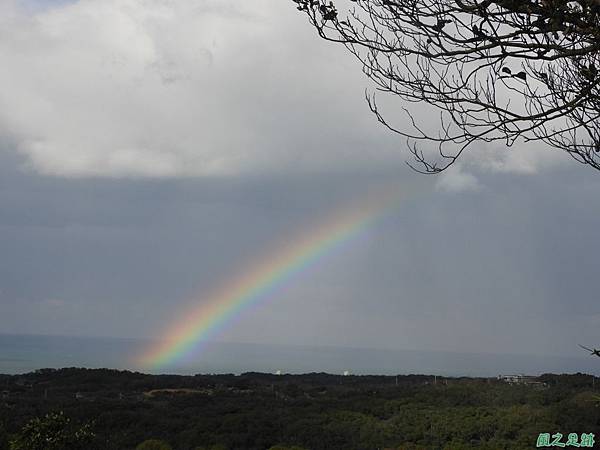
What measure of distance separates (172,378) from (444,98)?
29.8 metres

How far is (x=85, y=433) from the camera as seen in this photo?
12758mm

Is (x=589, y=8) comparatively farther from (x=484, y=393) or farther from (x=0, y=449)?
(x=484, y=393)

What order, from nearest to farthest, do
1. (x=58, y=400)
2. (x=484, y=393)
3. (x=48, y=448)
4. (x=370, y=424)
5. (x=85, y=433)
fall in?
(x=48, y=448), (x=85, y=433), (x=370, y=424), (x=58, y=400), (x=484, y=393)

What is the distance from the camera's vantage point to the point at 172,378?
32.5 meters

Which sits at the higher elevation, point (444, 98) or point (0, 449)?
point (444, 98)

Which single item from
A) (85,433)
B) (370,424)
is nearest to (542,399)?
(370,424)

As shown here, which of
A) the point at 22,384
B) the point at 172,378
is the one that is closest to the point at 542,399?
the point at 172,378

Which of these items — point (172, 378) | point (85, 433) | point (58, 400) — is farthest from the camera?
point (172, 378)

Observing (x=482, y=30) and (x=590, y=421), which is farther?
(x=590, y=421)

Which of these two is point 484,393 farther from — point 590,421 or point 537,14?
point 537,14

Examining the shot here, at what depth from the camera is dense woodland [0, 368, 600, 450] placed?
51.7 feet

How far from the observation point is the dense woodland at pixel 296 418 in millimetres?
15750

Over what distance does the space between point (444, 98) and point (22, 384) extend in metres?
26.8

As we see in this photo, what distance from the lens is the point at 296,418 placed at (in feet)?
63.8
